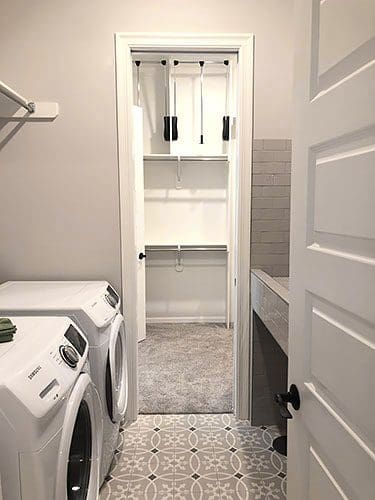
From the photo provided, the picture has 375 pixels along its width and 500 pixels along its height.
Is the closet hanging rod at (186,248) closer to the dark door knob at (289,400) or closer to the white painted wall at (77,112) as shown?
the white painted wall at (77,112)

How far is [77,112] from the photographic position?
2340 millimetres

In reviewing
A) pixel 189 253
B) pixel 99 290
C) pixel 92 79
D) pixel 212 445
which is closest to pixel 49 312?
pixel 99 290

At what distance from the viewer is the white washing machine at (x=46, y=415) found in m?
0.99

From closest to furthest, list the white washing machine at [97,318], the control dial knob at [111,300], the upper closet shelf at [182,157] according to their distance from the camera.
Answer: the white washing machine at [97,318], the control dial knob at [111,300], the upper closet shelf at [182,157]

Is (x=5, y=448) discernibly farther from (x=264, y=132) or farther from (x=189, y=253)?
(x=189, y=253)

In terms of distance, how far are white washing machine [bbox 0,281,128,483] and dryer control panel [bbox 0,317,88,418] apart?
0.15 metres

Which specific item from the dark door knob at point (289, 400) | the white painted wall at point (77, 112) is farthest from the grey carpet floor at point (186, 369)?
the dark door knob at point (289, 400)

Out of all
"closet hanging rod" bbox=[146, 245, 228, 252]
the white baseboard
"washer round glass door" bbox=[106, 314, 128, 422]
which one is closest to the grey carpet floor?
the white baseboard

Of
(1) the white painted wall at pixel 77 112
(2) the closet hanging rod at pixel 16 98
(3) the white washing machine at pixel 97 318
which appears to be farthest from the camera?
(1) the white painted wall at pixel 77 112

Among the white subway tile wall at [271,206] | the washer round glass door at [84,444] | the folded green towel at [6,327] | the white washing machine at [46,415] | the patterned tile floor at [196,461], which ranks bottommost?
the patterned tile floor at [196,461]

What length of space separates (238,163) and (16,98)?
125 cm

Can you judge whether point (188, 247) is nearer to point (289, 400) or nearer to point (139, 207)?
point (139, 207)

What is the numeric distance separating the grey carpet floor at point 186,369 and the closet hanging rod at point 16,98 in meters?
1.99

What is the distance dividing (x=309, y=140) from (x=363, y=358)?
1.73ft
